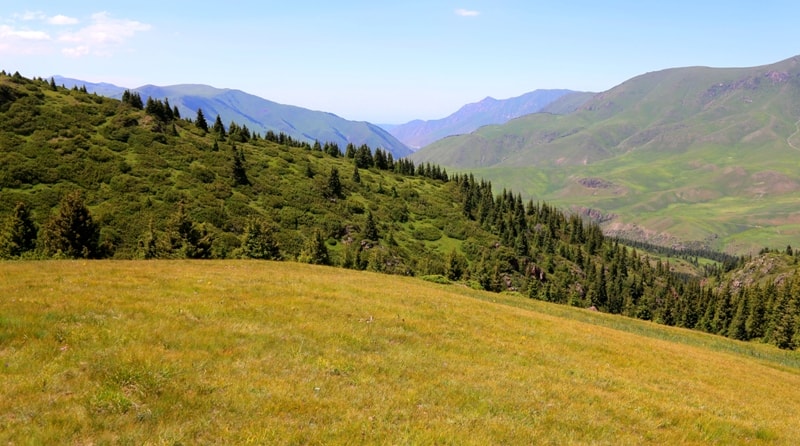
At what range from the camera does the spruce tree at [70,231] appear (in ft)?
144

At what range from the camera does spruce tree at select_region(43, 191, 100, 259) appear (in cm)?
4384

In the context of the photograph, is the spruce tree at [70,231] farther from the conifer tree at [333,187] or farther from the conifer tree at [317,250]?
the conifer tree at [333,187]

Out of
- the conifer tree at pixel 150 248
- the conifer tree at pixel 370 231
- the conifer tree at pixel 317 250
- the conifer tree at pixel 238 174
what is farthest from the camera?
the conifer tree at pixel 370 231

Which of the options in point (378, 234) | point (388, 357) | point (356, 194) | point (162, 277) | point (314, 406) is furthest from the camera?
point (356, 194)

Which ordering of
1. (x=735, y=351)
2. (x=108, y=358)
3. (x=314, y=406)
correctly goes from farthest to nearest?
(x=735, y=351), (x=108, y=358), (x=314, y=406)

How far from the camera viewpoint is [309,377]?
12719 millimetres

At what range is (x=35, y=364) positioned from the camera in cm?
1102

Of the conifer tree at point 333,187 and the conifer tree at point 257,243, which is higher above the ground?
the conifer tree at point 333,187

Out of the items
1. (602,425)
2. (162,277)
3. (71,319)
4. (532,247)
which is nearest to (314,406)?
(602,425)

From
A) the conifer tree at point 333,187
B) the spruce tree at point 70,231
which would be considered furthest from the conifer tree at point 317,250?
the conifer tree at point 333,187

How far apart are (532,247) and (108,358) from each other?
595ft

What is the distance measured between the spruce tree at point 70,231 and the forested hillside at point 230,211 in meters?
0.14

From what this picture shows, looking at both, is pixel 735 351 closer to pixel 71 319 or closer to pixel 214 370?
pixel 214 370

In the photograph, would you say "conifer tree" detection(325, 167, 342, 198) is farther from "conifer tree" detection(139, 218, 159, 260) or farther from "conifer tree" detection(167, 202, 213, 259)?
"conifer tree" detection(139, 218, 159, 260)
